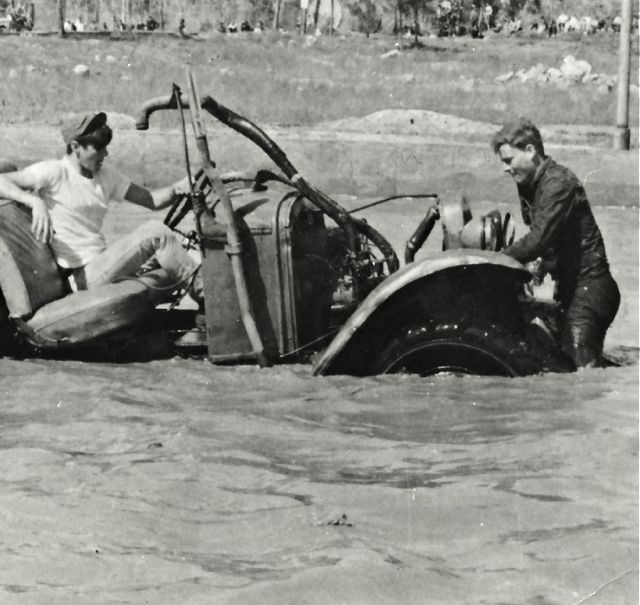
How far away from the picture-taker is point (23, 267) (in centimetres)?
762

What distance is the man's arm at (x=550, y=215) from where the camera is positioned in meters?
7.14

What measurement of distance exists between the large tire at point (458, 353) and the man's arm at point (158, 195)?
158cm

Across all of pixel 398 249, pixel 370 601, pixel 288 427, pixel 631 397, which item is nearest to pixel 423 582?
pixel 370 601

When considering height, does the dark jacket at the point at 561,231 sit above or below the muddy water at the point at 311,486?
above

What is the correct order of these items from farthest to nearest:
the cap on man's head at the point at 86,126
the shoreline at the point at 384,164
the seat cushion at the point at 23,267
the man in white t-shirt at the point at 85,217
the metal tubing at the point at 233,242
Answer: the shoreline at the point at 384,164 < the cap on man's head at the point at 86,126 < the man in white t-shirt at the point at 85,217 < the seat cushion at the point at 23,267 < the metal tubing at the point at 233,242

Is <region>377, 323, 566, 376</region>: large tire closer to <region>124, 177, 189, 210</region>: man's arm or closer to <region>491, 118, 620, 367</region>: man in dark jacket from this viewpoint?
<region>491, 118, 620, 367</region>: man in dark jacket

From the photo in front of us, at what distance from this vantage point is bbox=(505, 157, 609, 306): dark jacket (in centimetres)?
716

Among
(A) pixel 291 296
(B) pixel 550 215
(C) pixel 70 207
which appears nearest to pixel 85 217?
(C) pixel 70 207

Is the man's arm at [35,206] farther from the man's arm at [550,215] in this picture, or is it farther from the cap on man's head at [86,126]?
the man's arm at [550,215]

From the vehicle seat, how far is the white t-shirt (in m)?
0.13

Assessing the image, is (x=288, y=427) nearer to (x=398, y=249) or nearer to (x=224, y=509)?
(x=224, y=509)

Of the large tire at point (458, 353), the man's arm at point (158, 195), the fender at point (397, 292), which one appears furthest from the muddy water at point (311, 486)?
the man's arm at point (158, 195)

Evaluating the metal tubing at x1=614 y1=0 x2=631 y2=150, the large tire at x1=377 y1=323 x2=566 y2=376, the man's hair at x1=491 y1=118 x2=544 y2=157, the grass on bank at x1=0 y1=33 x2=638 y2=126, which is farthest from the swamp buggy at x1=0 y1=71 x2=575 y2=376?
the grass on bank at x1=0 y1=33 x2=638 y2=126

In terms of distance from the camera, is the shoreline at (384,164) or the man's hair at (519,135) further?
the shoreline at (384,164)
